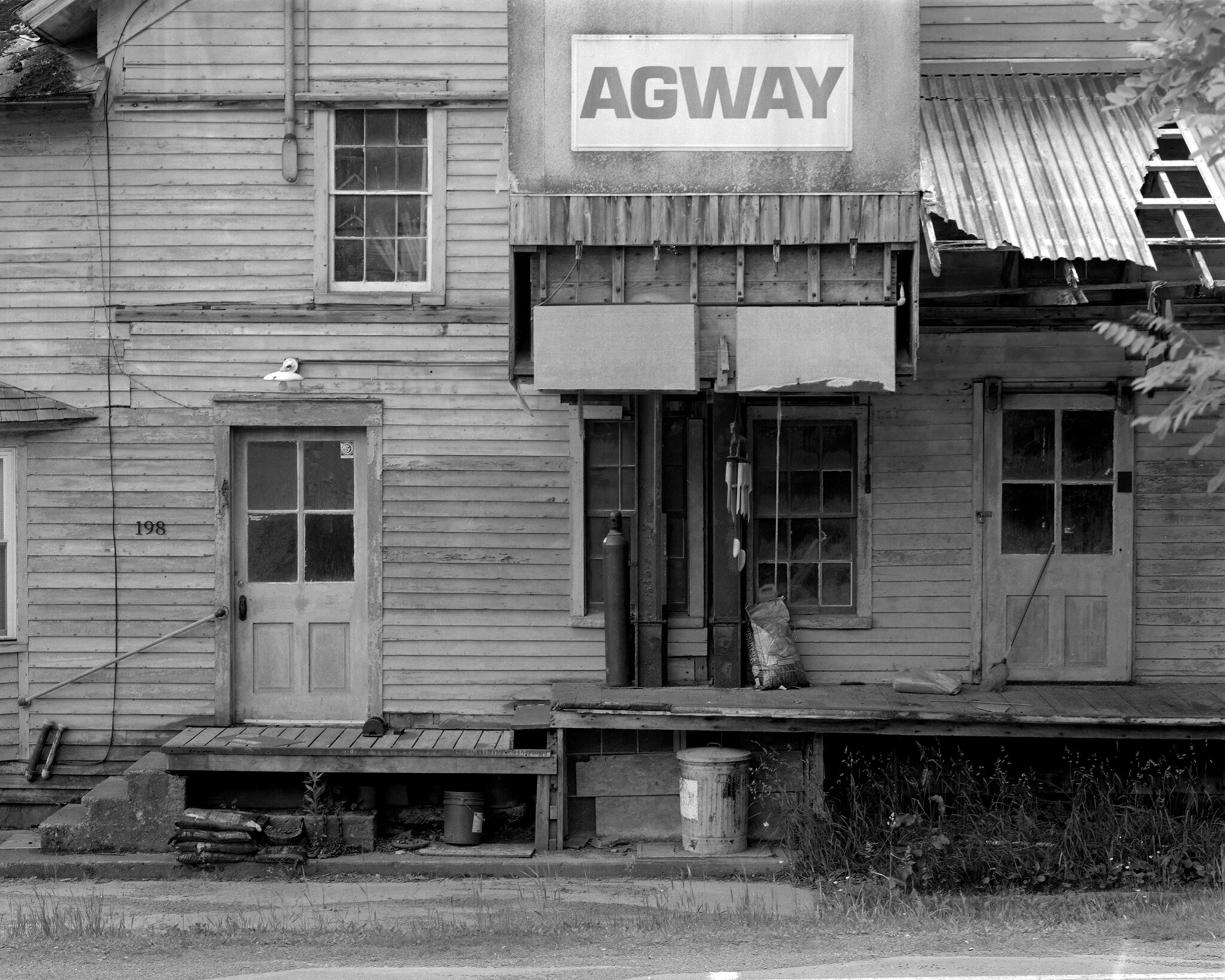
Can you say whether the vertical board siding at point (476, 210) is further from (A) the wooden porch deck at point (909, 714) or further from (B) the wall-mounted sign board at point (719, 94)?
(A) the wooden porch deck at point (909, 714)

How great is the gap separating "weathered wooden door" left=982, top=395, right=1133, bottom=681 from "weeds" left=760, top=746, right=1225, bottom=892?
3.06 ft

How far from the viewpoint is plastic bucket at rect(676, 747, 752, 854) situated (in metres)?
9.68

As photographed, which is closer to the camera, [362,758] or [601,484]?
[362,758]

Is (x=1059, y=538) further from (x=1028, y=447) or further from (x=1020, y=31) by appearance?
(x=1020, y=31)

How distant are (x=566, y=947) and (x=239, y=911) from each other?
8.15 feet

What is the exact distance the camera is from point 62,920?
7945 millimetres

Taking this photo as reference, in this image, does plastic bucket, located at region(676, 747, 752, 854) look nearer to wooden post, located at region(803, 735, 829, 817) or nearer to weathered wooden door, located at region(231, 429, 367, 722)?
wooden post, located at region(803, 735, 829, 817)

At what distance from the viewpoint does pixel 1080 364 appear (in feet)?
34.7

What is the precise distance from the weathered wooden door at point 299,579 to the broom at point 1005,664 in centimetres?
491

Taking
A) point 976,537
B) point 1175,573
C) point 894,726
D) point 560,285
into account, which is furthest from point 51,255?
point 1175,573

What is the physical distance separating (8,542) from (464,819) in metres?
4.22

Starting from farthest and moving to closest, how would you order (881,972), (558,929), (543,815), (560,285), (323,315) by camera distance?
1. (323,315)
2. (543,815)
3. (560,285)
4. (558,929)
5. (881,972)

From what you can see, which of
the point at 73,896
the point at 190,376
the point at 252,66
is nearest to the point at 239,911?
the point at 73,896

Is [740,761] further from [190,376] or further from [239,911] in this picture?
[190,376]
